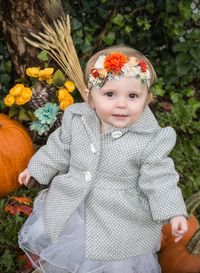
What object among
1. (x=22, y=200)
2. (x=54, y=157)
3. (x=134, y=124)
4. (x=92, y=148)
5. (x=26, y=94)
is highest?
(x=134, y=124)

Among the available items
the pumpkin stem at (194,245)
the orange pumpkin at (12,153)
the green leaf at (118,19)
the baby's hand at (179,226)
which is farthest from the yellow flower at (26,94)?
the baby's hand at (179,226)

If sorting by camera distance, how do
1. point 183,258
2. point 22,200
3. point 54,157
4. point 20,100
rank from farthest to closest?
point 20,100 < point 22,200 < point 183,258 < point 54,157

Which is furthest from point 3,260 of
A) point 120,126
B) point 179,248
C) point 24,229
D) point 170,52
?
point 170,52

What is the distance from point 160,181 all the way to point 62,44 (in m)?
1.63

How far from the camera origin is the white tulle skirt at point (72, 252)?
2.29 metres

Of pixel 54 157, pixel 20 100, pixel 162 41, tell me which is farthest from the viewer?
A: pixel 162 41

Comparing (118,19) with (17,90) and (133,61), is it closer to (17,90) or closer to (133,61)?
(17,90)

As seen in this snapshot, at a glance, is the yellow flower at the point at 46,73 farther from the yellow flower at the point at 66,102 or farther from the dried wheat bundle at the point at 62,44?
the yellow flower at the point at 66,102

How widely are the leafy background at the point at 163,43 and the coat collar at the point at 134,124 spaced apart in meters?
1.50

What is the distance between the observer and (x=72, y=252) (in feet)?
7.57

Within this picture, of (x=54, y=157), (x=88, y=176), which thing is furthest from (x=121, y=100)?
(x=54, y=157)

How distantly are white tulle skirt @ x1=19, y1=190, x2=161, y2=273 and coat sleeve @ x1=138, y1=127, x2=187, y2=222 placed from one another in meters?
0.30

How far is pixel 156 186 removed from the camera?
86.4 inches

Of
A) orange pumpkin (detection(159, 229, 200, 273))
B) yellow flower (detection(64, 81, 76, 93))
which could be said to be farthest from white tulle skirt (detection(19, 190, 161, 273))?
yellow flower (detection(64, 81, 76, 93))
